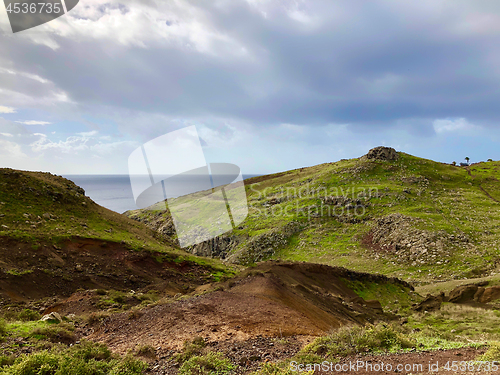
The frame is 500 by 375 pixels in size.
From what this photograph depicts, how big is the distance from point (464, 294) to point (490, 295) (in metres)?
1.64

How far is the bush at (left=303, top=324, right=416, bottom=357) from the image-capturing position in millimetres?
8609

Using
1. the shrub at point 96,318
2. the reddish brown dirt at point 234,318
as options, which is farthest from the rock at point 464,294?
the shrub at point 96,318

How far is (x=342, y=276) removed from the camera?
2777 centimetres

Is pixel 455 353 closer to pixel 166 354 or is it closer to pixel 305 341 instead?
pixel 305 341

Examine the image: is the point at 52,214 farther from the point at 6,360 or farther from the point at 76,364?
the point at 76,364

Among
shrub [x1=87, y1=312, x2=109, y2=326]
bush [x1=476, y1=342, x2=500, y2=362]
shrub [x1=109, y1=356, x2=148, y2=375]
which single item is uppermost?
shrub [x1=87, y1=312, x2=109, y2=326]

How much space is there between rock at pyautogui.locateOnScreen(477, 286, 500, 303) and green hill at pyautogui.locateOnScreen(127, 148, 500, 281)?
9.01 metres

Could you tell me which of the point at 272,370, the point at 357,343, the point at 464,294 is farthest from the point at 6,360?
the point at 464,294

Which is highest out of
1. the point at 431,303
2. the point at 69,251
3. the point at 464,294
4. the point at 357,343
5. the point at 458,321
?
the point at 69,251

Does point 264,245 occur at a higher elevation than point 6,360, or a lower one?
lower

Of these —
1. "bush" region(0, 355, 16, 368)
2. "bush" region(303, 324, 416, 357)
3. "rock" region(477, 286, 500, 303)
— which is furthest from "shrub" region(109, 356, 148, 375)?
"rock" region(477, 286, 500, 303)

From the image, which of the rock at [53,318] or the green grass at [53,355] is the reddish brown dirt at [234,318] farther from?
the rock at [53,318]

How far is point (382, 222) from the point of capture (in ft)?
153

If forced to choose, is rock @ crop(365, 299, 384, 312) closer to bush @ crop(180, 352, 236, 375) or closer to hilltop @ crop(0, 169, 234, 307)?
hilltop @ crop(0, 169, 234, 307)
